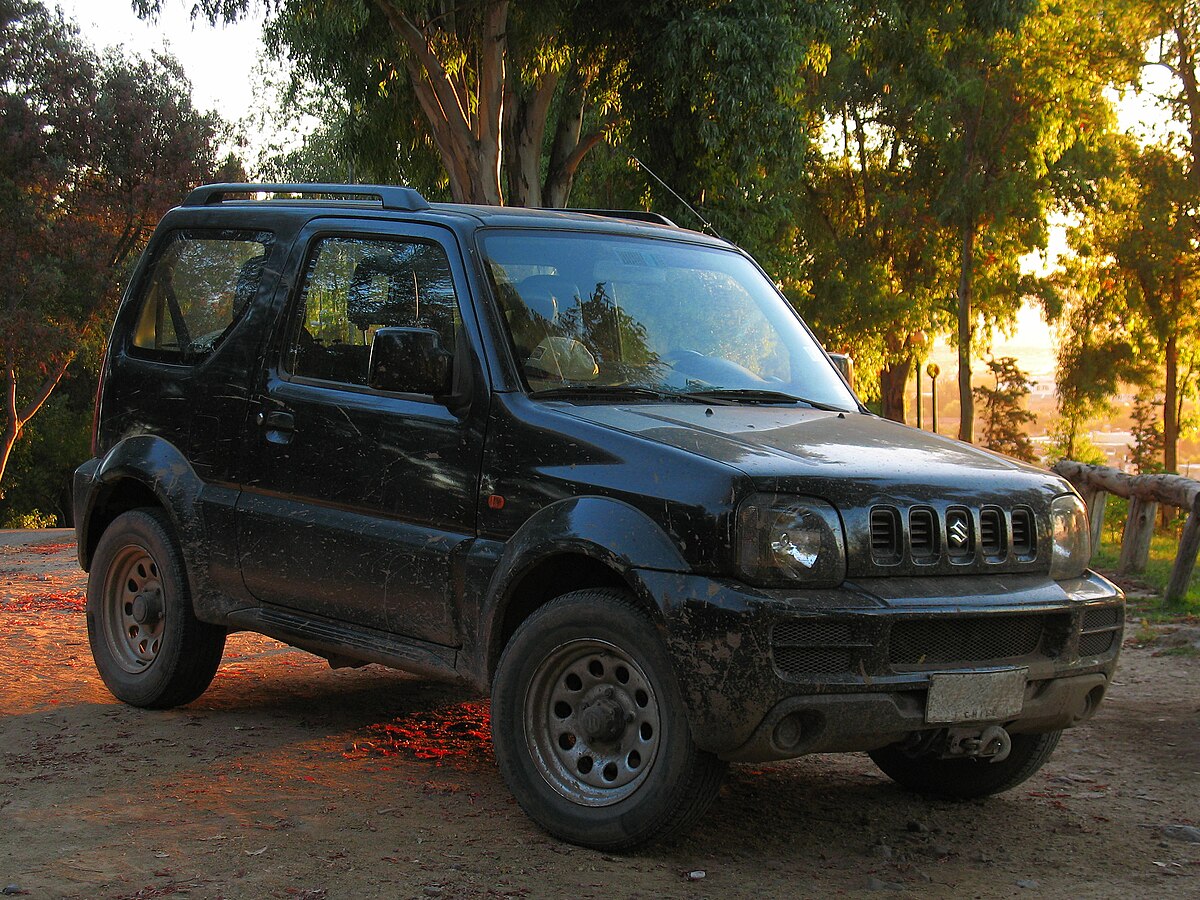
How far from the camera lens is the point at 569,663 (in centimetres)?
495

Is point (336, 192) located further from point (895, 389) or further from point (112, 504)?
point (895, 389)

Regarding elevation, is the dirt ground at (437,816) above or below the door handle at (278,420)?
below

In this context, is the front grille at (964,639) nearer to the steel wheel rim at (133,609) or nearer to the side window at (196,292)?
the side window at (196,292)

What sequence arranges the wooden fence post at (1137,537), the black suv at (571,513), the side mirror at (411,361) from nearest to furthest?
the black suv at (571,513) → the side mirror at (411,361) → the wooden fence post at (1137,537)

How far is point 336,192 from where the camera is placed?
6.54 meters

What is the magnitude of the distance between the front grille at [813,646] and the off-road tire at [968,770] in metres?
1.23

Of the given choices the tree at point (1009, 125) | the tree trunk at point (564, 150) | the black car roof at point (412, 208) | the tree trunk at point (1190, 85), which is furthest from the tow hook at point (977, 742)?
the tree trunk at point (1190, 85)

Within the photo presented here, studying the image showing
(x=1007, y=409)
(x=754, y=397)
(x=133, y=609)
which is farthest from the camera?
(x=1007, y=409)

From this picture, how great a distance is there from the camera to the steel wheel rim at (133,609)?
6840 millimetres

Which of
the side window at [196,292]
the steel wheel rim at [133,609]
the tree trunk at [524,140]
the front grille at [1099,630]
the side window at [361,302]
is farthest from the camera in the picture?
the tree trunk at [524,140]

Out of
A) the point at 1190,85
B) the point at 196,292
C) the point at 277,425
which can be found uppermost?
the point at 1190,85

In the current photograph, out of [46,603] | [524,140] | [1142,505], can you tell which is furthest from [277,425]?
[524,140]

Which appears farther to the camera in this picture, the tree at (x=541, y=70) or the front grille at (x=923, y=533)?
the tree at (x=541, y=70)

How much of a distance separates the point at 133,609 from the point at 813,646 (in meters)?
3.69
